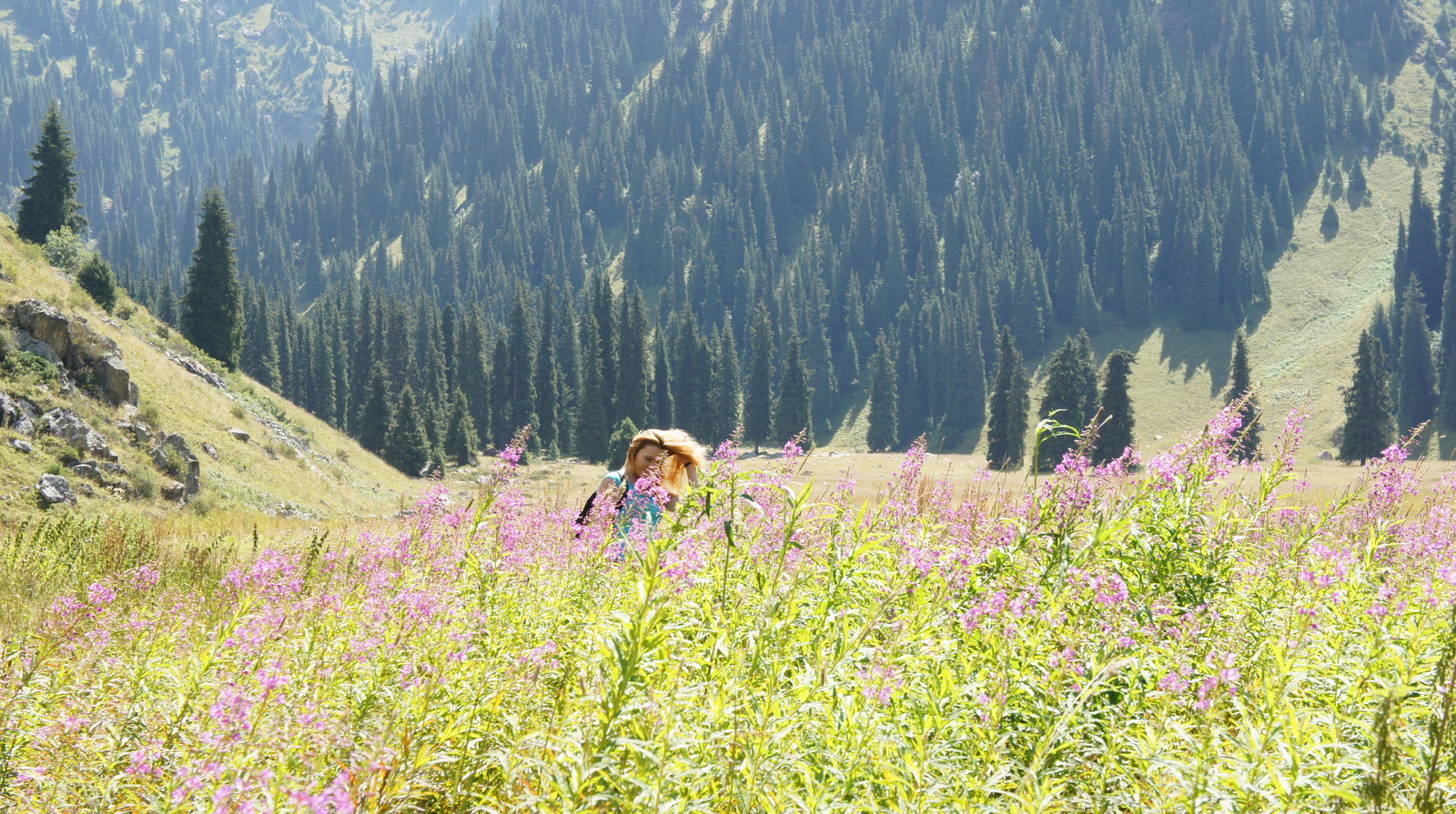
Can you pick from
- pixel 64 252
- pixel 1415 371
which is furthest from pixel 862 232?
pixel 64 252

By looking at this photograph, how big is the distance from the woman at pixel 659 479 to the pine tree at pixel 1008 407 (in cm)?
7328

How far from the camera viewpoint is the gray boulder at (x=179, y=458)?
25.0 metres

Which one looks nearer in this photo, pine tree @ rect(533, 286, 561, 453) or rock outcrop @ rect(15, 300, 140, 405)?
rock outcrop @ rect(15, 300, 140, 405)

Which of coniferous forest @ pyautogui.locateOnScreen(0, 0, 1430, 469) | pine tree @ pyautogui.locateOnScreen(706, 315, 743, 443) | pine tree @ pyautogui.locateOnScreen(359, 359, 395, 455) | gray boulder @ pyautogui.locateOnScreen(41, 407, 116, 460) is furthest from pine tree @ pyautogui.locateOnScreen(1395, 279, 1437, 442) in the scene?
gray boulder @ pyautogui.locateOnScreen(41, 407, 116, 460)

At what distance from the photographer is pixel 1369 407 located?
74125 mm

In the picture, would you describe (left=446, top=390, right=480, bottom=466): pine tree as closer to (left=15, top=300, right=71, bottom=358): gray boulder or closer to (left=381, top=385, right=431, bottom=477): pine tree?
(left=381, top=385, right=431, bottom=477): pine tree

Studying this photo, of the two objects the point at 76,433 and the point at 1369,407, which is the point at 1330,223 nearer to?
the point at 1369,407

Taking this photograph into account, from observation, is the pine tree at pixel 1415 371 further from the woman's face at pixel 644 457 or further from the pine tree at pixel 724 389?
the woman's face at pixel 644 457

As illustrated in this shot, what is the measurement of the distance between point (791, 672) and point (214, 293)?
209 feet

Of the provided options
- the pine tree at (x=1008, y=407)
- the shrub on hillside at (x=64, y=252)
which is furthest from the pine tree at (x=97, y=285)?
the pine tree at (x=1008, y=407)

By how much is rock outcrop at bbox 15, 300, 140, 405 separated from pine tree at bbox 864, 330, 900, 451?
87.5 m

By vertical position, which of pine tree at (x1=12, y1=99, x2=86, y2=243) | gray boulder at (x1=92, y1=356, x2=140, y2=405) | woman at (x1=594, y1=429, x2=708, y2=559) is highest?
pine tree at (x1=12, y1=99, x2=86, y2=243)

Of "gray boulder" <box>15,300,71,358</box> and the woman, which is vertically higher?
"gray boulder" <box>15,300,71,358</box>

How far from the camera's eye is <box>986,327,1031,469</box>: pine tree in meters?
80.1
